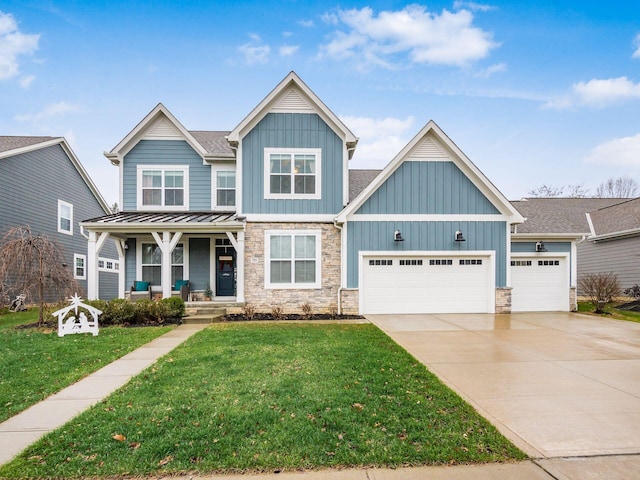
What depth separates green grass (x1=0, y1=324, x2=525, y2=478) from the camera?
2.98 m

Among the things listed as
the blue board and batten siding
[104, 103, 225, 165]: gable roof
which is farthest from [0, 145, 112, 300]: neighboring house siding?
the blue board and batten siding

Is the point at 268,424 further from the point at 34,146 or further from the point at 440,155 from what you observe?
the point at 34,146

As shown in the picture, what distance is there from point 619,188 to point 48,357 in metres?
56.2

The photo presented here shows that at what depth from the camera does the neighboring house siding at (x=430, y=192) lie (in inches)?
469

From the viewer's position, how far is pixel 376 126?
2661 centimetres

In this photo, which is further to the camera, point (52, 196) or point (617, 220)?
point (617, 220)

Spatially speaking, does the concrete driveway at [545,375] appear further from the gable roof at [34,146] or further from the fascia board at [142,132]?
the gable roof at [34,146]

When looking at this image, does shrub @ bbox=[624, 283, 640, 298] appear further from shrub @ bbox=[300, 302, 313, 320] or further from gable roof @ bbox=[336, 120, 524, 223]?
shrub @ bbox=[300, 302, 313, 320]

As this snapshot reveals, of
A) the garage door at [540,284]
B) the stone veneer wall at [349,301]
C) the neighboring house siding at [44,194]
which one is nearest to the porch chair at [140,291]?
the neighboring house siding at [44,194]

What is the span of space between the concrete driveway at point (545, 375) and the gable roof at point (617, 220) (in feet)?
32.7

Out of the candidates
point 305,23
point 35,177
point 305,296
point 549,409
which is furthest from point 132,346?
point 305,23

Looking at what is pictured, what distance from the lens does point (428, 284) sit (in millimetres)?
12125

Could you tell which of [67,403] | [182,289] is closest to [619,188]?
[182,289]

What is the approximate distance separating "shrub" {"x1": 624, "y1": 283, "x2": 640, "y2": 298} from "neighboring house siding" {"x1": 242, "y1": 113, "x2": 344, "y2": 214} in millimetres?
14743
